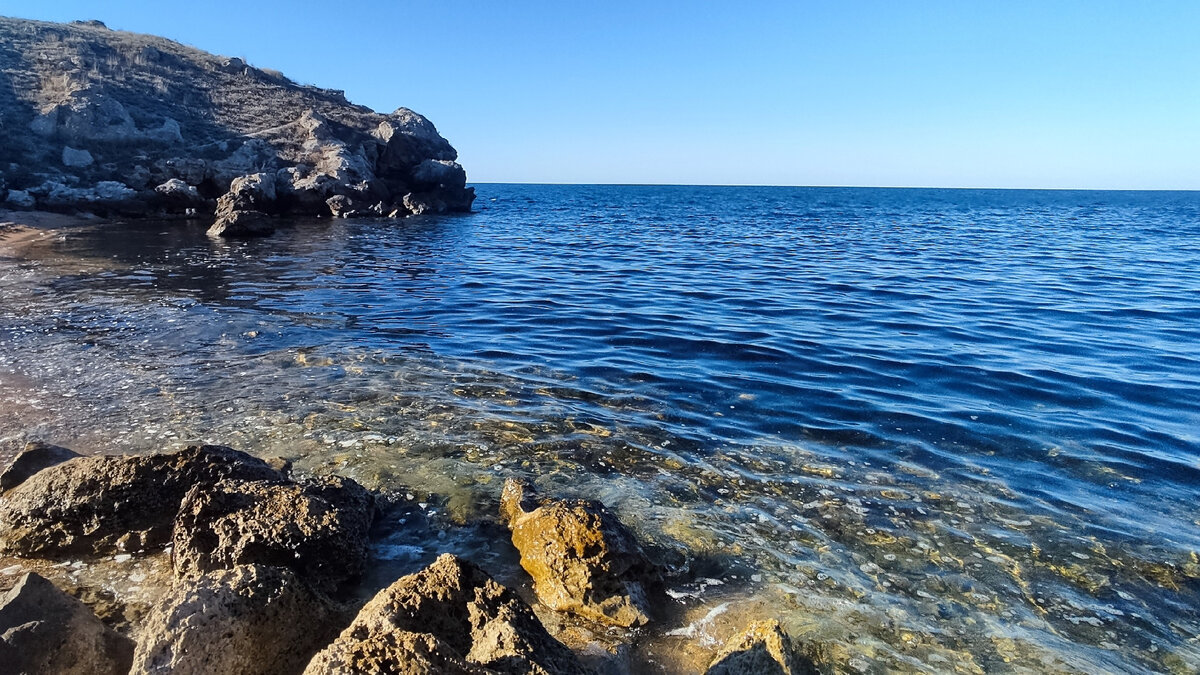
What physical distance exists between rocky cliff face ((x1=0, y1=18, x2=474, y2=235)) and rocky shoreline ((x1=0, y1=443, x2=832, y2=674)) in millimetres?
24709

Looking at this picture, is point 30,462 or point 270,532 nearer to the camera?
point 270,532

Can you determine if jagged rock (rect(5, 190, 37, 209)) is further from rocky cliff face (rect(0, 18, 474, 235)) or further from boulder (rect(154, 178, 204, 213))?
boulder (rect(154, 178, 204, 213))

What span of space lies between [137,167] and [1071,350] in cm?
3921

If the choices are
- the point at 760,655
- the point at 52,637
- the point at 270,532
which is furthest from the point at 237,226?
the point at 760,655

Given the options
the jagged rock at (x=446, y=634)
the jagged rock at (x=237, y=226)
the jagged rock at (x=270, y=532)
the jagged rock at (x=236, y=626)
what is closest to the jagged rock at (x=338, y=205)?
the jagged rock at (x=237, y=226)

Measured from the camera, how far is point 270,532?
392 centimetres

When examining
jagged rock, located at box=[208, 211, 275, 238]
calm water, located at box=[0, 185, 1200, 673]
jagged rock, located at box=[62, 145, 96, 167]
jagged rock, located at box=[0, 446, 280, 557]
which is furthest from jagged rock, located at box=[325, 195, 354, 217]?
jagged rock, located at box=[0, 446, 280, 557]

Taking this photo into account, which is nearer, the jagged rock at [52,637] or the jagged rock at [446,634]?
the jagged rock at [446,634]

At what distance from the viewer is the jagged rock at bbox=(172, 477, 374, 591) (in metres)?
3.83

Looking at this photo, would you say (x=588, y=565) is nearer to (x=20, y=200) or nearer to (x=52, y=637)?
(x=52, y=637)

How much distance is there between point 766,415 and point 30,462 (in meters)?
6.85

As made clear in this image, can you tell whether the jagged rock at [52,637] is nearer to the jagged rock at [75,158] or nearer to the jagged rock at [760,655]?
the jagged rock at [760,655]

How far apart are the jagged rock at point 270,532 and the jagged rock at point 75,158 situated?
37464 millimetres

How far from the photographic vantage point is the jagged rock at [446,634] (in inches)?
94.7
